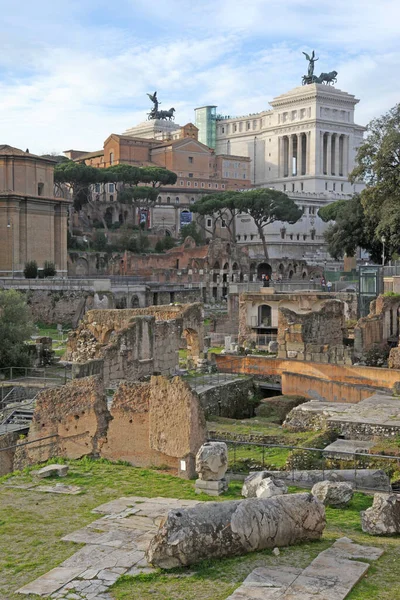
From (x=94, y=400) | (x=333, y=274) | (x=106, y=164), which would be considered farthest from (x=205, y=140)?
(x=94, y=400)

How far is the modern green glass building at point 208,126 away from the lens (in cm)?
12256

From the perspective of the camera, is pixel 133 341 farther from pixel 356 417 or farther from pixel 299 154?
pixel 299 154

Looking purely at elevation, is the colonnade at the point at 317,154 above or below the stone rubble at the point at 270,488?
above

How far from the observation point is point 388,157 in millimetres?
39750

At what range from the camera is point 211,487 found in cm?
1166

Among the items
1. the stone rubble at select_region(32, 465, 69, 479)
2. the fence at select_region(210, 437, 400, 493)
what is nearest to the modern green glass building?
the fence at select_region(210, 437, 400, 493)

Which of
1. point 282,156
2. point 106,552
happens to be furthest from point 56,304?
point 282,156

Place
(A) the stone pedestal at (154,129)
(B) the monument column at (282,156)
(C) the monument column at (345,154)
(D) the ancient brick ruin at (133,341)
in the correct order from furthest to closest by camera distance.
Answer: (A) the stone pedestal at (154,129) < (B) the monument column at (282,156) < (C) the monument column at (345,154) < (D) the ancient brick ruin at (133,341)

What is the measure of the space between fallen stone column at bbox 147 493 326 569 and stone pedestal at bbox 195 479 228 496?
2250 mm

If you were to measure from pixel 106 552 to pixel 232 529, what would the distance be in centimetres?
147

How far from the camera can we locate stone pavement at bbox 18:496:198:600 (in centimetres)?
833

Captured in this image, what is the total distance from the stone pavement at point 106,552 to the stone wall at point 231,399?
10450 mm

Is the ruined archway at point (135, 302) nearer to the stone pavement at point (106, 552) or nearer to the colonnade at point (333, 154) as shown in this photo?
the stone pavement at point (106, 552)

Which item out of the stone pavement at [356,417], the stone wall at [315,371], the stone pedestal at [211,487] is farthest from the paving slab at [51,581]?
the stone wall at [315,371]
